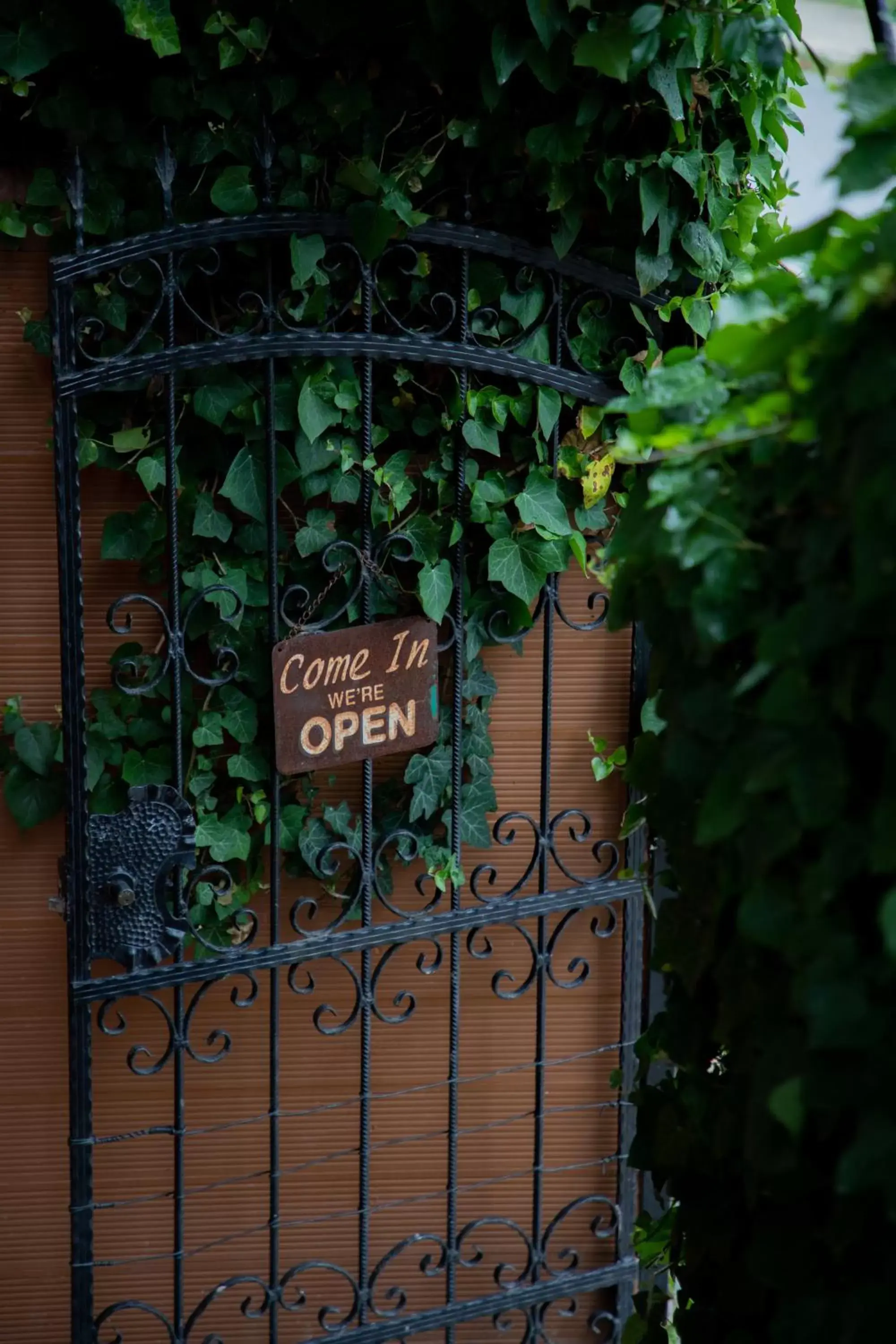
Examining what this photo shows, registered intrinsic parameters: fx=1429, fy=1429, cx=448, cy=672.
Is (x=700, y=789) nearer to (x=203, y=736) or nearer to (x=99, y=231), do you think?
(x=203, y=736)

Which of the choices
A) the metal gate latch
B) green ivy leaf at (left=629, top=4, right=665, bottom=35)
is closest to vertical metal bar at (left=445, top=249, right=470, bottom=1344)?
the metal gate latch

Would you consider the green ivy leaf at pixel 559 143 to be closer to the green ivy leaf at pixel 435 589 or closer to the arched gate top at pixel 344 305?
the arched gate top at pixel 344 305

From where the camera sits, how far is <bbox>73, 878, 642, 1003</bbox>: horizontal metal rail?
92.9 inches

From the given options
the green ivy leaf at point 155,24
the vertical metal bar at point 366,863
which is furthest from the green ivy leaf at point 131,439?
the green ivy leaf at point 155,24

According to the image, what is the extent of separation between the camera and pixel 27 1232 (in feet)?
8.84

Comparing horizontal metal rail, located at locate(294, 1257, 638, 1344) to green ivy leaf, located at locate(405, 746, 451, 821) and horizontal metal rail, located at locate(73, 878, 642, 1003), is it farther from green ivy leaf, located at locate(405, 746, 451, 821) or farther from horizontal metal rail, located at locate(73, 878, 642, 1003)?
green ivy leaf, located at locate(405, 746, 451, 821)

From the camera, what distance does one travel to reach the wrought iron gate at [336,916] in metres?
2.29

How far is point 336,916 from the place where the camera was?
264 cm

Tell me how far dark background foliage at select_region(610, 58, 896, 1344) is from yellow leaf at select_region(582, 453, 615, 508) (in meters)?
1.22

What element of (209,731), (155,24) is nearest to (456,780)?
(209,731)

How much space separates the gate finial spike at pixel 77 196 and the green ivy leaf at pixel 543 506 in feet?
2.72

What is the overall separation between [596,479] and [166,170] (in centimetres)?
88

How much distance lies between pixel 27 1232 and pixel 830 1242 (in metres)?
2.05

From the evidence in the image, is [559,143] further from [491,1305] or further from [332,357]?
[491,1305]
